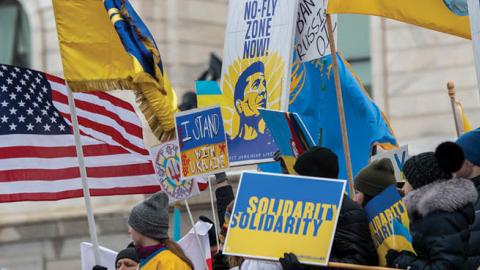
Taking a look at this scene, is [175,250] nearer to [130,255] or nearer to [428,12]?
[130,255]

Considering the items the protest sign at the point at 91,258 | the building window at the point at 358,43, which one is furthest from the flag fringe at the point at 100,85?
the building window at the point at 358,43

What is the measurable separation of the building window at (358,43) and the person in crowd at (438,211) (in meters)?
12.7

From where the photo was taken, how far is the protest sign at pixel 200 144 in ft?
32.6

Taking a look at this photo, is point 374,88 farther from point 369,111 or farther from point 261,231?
point 261,231

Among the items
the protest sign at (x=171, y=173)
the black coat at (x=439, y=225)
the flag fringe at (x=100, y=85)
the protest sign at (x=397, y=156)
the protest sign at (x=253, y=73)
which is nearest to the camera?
the black coat at (x=439, y=225)

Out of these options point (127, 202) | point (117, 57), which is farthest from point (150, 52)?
point (127, 202)

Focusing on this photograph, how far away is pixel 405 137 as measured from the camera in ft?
63.8

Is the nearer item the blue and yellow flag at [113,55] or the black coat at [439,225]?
the black coat at [439,225]

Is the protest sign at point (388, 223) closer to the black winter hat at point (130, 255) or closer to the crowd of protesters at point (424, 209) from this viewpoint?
the crowd of protesters at point (424, 209)

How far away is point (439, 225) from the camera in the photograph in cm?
749

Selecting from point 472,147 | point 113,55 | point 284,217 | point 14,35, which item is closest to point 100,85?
point 113,55

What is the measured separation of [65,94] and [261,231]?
369cm

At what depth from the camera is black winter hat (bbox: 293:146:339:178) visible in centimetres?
799

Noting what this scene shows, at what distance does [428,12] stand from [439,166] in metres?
2.66
